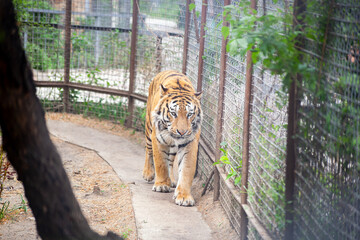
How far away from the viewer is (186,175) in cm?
Result: 521

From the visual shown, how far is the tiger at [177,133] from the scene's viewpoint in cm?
518

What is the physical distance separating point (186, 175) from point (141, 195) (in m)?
0.59

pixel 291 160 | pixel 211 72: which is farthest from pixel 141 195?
pixel 291 160

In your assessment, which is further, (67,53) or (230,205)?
(67,53)

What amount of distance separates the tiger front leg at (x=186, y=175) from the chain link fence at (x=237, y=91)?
0.25 m

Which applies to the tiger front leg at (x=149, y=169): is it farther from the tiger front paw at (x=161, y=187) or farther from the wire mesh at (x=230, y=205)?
the wire mesh at (x=230, y=205)

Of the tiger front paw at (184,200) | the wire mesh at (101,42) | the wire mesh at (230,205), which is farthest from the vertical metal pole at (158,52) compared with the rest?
the wire mesh at (230,205)

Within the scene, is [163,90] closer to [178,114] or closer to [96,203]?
[178,114]

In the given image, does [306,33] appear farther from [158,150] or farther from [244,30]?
[158,150]

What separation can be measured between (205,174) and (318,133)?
349cm

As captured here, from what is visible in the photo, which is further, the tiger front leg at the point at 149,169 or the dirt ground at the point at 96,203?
the tiger front leg at the point at 149,169

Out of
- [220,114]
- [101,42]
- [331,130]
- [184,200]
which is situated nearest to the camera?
[331,130]

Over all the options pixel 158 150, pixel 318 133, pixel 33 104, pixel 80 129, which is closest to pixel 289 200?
pixel 318 133

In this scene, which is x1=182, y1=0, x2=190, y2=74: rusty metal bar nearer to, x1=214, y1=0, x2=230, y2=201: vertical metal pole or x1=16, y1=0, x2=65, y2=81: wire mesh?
x1=214, y1=0, x2=230, y2=201: vertical metal pole
